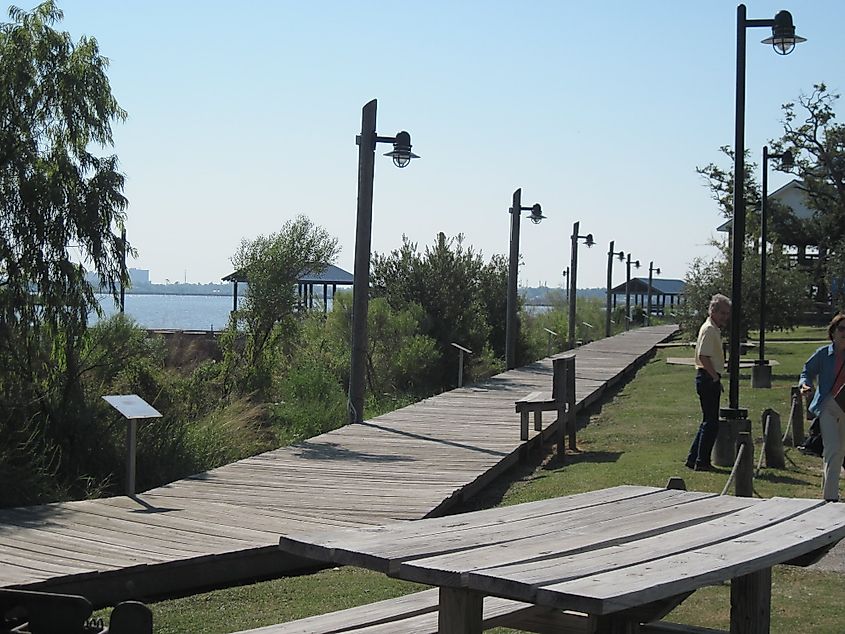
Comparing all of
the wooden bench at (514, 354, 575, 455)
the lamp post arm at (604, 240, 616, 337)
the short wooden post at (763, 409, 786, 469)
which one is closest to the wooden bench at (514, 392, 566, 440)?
the wooden bench at (514, 354, 575, 455)

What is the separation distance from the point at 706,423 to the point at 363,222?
19.7 feet

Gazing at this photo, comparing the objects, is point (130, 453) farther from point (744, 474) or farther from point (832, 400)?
point (832, 400)

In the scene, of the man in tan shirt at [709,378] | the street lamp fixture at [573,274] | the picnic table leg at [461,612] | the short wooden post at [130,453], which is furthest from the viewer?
the street lamp fixture at [573,274]

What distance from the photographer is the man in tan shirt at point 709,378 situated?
1169 cm

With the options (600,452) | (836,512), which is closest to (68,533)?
(836,512)

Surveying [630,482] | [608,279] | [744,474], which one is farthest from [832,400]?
[608,279]

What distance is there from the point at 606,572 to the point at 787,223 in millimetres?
54664

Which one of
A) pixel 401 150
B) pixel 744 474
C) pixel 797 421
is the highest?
pixel 401 150

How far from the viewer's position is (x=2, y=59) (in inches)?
489

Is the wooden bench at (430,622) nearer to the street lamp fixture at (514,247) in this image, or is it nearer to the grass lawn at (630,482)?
the grass lawn at (630,482)

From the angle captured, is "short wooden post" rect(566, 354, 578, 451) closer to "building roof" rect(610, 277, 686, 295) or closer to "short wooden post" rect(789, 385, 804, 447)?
"short wooden post" rect(789, 385, 804, 447)

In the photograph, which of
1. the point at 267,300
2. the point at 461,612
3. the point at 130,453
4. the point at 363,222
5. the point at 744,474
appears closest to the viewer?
the point at 461,612

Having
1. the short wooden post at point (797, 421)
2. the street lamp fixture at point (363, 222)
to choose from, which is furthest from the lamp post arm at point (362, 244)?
the short wooden post at point (797, 421)

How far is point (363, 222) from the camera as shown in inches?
619
